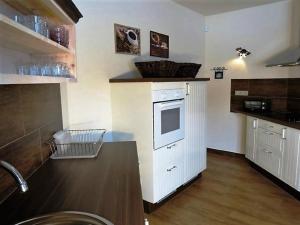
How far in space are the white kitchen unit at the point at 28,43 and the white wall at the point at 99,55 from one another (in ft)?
2.06

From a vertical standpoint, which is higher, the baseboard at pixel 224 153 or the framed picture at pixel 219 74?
the framed picture at pixel 219 74

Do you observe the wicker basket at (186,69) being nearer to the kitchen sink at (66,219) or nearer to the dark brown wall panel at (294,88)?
the dark brown wall panel at (294,88)

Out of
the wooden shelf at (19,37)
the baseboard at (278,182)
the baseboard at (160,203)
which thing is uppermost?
the wooden shelf at (19,37)

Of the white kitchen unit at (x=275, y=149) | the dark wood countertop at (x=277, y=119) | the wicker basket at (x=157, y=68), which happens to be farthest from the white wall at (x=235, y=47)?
the wicker basket at (x=157, y=68)

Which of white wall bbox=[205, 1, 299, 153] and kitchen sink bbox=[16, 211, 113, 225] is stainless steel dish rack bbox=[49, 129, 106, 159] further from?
white wall bbox=[205, 1, 299, 153]

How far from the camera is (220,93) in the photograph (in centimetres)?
415

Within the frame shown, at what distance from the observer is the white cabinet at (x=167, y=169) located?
2408mm

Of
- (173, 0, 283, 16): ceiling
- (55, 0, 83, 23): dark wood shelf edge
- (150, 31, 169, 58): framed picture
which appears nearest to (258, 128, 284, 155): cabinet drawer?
(150, 31, 169, 58): framed picture

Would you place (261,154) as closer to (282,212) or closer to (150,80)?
(282,212)

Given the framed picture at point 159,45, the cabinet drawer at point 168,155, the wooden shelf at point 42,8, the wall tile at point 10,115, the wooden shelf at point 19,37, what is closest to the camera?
the wooden shelf at point 19,37

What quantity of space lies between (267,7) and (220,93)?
4.91ft

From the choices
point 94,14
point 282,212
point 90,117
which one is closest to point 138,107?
point 90,117

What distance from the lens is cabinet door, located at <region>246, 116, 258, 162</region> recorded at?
3.38 meters

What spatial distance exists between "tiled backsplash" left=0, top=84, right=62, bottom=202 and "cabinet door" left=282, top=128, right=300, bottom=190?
2.48m
